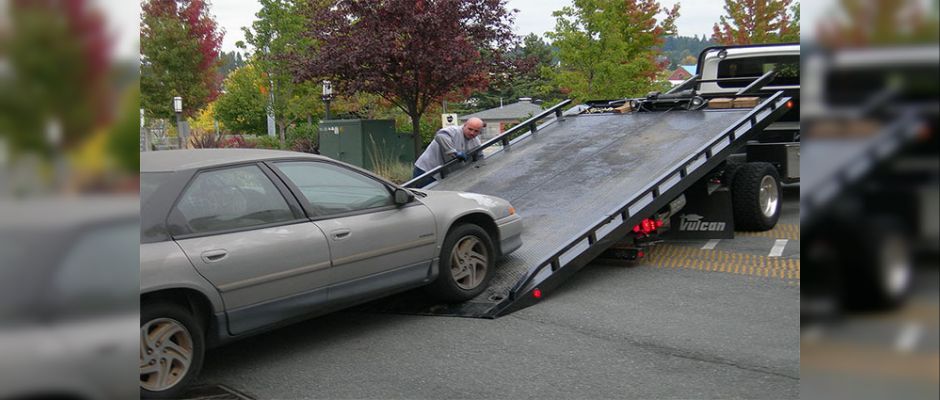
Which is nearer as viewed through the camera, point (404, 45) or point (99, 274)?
point (99, 274)

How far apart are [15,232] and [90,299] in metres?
0.13

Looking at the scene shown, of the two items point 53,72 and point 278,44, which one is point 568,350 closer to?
point 53,72

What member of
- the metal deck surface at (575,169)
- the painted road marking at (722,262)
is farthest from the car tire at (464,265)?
the painted road marking at (722,262)

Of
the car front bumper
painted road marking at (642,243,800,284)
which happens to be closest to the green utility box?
painted road marking at (642,243,800,284)

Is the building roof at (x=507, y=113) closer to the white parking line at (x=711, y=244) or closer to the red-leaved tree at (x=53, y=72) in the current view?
the white parking line at (x=711, y=244)

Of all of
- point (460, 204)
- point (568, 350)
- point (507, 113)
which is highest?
point (507, 113)

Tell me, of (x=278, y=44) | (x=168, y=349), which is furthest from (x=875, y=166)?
(x=278, y=44)

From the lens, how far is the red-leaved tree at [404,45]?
16547mm

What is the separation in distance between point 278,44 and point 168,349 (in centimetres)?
1861

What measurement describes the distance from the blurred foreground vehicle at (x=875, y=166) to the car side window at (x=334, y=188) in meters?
4.83

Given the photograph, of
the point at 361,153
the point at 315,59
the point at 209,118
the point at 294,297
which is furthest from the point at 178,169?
the point at 209,118

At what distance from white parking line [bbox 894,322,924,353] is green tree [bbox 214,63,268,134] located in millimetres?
23497

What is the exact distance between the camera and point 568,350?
543 cm

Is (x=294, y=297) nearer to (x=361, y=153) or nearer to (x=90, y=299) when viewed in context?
(x=90, y=299)
